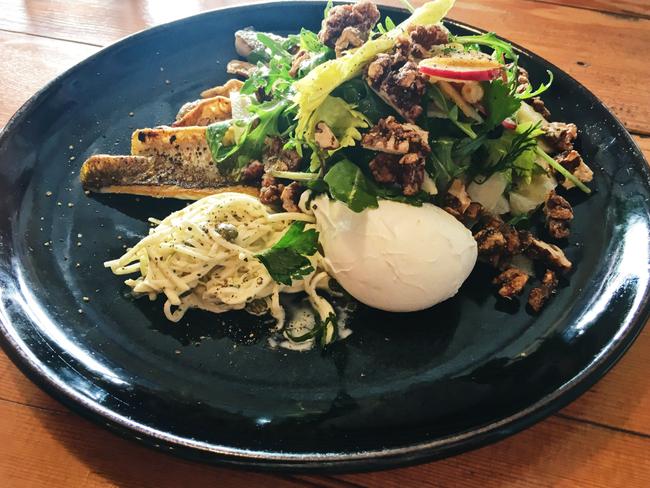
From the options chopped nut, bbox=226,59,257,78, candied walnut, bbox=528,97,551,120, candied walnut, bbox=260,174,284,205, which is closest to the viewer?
candied walnut, bbox=260,174,284,205

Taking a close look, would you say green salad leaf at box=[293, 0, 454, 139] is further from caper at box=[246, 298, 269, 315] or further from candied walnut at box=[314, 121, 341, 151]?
caper at box=[246, 298, 269, 315]

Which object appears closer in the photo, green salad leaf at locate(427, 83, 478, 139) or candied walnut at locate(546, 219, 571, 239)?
green salad leaf at locate(427, 83, 478, 139)

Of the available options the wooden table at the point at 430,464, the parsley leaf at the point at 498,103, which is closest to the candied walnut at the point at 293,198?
the parsley leaf at the point at 498,103

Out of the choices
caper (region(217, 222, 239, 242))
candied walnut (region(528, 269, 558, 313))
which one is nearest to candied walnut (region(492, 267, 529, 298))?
candied walnut (region(528, 269, 558, 313))

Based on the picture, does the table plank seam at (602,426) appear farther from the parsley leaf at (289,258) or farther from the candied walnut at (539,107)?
the candied walnut at (539,107)

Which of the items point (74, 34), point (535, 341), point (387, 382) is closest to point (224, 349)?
point (387, 382)

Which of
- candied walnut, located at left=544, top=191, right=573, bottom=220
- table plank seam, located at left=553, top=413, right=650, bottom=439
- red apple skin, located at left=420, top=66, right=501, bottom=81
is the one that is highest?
red apple skin, located at left=420, top=66, right=501, bottom=81

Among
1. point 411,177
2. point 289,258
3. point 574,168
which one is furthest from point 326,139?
point 574,168

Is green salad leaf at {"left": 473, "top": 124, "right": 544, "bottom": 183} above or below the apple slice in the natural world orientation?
below

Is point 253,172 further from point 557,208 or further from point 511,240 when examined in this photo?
point 557,208
